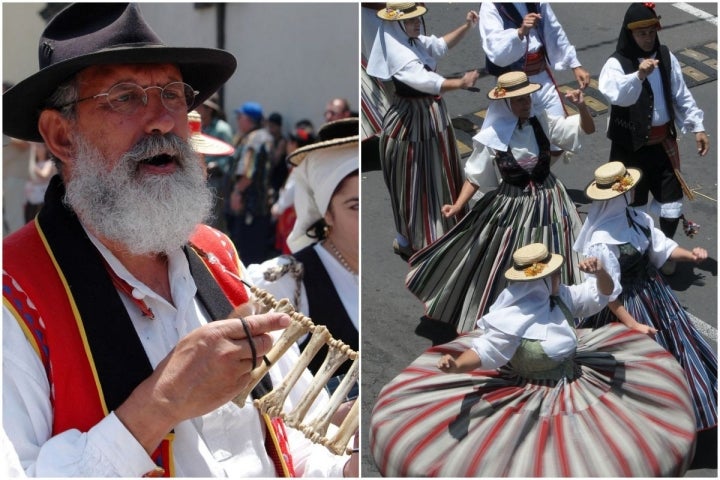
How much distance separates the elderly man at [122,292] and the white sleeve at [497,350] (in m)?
0.50

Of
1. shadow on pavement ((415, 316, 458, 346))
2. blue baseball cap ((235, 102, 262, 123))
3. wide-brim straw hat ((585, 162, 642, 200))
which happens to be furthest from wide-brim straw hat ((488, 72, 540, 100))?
blue baseball cap ((235, 102, 262, 123))

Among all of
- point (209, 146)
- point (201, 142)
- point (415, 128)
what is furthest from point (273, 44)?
point (415, 128)

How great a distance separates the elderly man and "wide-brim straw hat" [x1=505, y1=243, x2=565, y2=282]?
73 cm

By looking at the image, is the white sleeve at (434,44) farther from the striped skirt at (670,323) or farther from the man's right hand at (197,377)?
the man's right hand at (197,377)

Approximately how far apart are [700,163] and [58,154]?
1.86m

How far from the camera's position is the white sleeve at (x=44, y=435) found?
2.47 meters

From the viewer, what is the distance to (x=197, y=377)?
2.50 meters

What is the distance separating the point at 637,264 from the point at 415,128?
2.65ft

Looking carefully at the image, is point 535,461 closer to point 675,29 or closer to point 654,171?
point 654,171

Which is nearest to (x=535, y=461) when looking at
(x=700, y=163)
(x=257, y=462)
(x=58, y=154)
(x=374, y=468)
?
(x=374, y=468)

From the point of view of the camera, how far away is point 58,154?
286cm

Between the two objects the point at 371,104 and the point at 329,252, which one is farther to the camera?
the point at 329,252

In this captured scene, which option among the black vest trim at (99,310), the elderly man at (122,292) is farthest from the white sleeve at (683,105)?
the black vest trim at (99,310)

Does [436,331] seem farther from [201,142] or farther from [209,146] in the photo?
[209,146]
